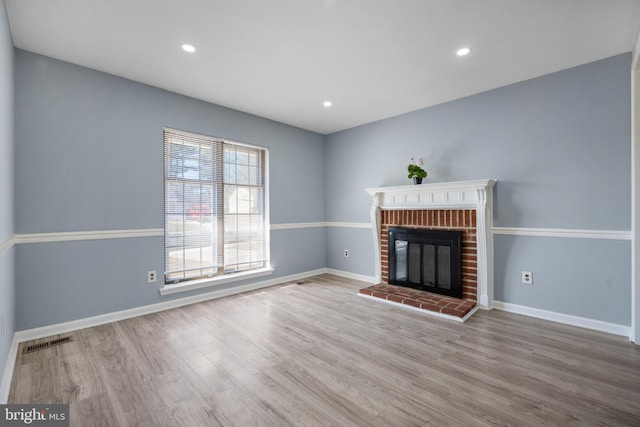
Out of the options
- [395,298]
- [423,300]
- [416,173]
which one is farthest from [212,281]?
[416,173]

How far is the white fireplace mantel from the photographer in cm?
327

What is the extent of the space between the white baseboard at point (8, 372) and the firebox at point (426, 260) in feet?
12.7

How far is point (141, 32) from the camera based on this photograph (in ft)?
7.50

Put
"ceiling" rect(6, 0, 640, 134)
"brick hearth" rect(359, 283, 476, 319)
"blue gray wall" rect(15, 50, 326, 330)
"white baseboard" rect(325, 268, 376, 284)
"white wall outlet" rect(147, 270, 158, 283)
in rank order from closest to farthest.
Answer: "ceiling" rect(6, 0, 640, 134), "blue gray wall" rect(15, 50, 326, 330), "brick hearth" rect(359, 283, 476, 319), "white wall outlet" rect(147, 270, 158, 283), "white baseboard" rect(325, 268, 376, 284)

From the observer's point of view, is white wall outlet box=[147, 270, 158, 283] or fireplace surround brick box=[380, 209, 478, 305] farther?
fireplace surround brick box=[380, 209, 478, 305]

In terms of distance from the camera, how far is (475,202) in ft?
11.0

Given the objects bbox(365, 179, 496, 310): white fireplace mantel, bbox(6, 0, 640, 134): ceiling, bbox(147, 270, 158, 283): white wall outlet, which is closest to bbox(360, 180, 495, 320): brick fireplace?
bbox(365, 179, 496, 310): white fireplace mantel

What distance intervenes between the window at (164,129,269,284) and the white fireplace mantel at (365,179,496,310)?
2.17 metres

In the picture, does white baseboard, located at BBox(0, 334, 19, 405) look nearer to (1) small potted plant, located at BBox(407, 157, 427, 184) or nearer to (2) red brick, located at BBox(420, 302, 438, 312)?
(2) red brick, located at BBox(420, 302, 438, 312)

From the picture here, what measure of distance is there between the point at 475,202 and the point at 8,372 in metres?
4.47

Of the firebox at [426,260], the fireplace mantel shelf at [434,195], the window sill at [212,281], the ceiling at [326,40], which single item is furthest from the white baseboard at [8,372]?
the fireplace mantel shelf at [434,195]

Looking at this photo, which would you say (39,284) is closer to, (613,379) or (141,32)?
(141,32)

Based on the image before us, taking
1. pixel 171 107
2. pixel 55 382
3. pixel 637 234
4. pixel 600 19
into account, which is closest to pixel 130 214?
pixel 171 107

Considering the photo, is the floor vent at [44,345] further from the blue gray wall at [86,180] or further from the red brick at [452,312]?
the red brick at [452,312]
